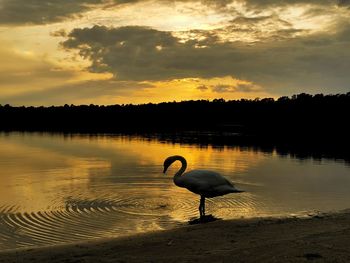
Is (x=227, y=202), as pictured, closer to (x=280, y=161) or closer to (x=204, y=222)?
(x=204, y=222)

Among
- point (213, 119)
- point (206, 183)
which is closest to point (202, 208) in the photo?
point (206, 183)

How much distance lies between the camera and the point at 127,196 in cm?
1931

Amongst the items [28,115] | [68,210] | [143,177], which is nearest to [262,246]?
[68,210]

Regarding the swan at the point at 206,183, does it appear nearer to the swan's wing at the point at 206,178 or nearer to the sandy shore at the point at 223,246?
the swan's wing at the point at 206,178

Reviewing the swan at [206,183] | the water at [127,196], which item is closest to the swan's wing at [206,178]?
the swan at [206,183]

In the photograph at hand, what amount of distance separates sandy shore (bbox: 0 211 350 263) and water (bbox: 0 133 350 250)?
1994 millimetres

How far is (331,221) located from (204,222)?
3.29 metres

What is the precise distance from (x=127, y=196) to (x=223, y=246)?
31.7 ft

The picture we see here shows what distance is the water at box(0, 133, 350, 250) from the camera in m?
14.3

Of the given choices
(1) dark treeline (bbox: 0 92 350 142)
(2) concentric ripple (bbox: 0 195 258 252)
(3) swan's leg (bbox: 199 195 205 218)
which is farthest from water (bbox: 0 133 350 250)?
(1) dark treeline (bbox: 0 92 350 142)

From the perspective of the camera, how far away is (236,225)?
12.7 m

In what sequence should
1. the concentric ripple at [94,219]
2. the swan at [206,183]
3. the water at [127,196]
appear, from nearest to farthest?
1. the concentric ripple at [94,219]
2. the water at [127,196]
3. the swan at [206,183]

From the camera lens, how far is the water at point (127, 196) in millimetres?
14266

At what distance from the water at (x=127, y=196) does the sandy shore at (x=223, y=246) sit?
199cm
